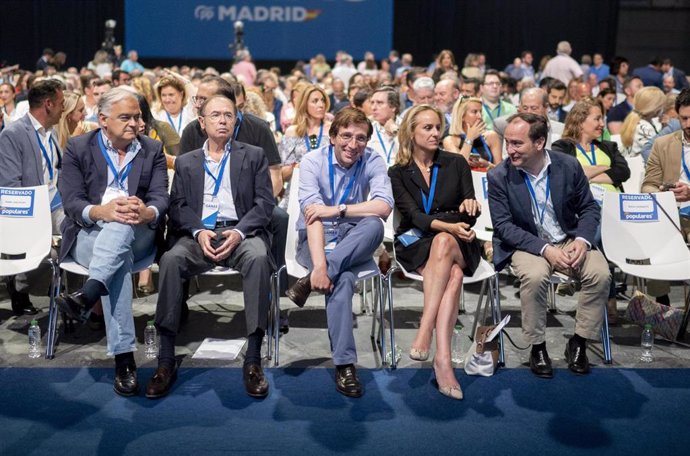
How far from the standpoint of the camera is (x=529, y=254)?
4320 mm

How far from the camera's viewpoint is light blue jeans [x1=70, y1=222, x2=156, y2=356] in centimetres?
392

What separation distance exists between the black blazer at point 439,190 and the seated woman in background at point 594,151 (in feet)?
3.06

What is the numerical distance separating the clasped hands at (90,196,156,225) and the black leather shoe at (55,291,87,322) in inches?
17.9

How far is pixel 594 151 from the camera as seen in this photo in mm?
5148

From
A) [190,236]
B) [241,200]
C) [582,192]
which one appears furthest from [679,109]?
[190,236]

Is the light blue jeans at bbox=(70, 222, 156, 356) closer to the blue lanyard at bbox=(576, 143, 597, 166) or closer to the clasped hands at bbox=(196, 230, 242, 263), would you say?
the clasped hands at bbox=(196, 230, 242, 263)

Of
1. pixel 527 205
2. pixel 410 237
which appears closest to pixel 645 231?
pixel 527 205

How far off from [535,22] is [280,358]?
672 inches

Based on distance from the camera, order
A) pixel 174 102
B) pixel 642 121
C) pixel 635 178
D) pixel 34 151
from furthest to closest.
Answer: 1. pixel 642 121
2. pixel 174 102
3. pixel 635 178
4. pixel 34 151

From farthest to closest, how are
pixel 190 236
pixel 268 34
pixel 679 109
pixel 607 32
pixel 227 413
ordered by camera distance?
pixel 607 32, pixel 268 34, pixel 679 109, pixel 190 236, pixel 227 413

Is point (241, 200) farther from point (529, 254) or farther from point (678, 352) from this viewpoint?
point (678, 352)

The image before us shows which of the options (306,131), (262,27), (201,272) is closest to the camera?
(201,272)

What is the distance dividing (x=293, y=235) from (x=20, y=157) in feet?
5.70

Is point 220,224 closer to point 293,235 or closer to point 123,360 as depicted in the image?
point 293,235
